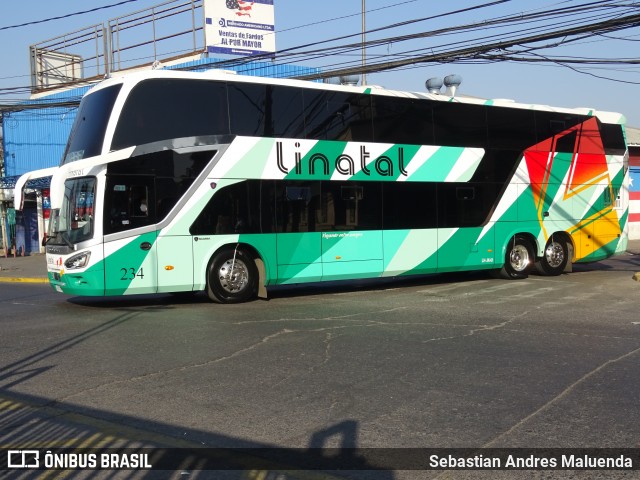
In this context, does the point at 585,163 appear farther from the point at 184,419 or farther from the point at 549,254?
the point at 184,419

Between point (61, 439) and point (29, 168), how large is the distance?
30323mm

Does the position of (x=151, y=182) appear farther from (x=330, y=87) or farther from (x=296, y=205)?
(x=330, y=87)

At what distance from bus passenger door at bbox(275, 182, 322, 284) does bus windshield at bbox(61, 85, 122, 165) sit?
346 centimetres

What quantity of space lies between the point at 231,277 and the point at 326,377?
628cm

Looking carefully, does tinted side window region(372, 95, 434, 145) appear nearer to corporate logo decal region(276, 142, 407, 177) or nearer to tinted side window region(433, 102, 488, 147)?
tinted side window region(433, 102, 488, 147)

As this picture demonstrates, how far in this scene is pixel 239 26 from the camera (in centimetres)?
3139

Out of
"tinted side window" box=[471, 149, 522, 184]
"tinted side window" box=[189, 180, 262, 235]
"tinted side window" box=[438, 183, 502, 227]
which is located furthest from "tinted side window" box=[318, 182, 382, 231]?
"tinted side window" box=[471, 149, 522, 184]

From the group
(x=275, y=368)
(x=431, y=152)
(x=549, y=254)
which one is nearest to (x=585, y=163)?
(x=549, y=254)

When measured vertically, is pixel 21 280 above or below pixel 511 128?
below

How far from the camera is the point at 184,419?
219 inches

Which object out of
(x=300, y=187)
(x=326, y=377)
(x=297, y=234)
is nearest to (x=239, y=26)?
(x=300, y=187)

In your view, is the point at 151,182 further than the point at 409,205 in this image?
No

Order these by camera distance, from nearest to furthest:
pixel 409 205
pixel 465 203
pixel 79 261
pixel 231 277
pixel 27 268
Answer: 1. pixel 79 261
2. pixel 231 277
3. pixel 409 205
4. pixel 465 203
5. pixel 27 268

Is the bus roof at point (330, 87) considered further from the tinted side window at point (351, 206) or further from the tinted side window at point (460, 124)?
the tinted side window at point (351, 206)
